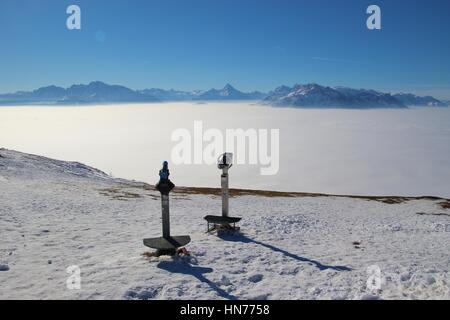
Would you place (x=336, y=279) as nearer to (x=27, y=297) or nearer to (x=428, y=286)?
(x=428, y=286)

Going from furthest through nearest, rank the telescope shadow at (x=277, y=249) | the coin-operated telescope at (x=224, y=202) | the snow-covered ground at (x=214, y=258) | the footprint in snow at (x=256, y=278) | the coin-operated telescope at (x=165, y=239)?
the coin-operated telescope at (x=224, y=202)
the telescope shadow at (x=277, y=249)
the coin-operated telescope at (x=165, y=239)
the footprint in snow at (x=256, y=278)
the snow-covered ground at (x=214, y=258)

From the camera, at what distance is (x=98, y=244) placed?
16.5 meters

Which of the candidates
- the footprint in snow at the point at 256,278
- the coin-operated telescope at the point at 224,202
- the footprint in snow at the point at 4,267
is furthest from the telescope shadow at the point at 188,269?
the footprint in snow at the point at 4,267

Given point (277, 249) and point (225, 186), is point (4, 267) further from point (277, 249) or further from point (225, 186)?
point (277, 249)

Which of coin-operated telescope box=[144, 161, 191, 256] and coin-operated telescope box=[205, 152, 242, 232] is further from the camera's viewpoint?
coin-operated telescope box=[205, 152, 242, 232]

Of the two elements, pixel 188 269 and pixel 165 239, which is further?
pixel 165 239

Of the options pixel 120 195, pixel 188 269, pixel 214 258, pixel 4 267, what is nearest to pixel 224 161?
pixel 214 258

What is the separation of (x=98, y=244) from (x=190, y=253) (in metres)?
4.39

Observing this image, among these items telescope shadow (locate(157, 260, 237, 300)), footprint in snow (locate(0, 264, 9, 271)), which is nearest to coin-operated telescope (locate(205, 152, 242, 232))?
telescope shadow (locate(157, 260, 237, 300))

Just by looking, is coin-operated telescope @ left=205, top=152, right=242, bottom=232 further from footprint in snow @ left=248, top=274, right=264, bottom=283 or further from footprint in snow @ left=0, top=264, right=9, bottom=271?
footprint in snow @ left=0, top=264, right=9, bottom=271

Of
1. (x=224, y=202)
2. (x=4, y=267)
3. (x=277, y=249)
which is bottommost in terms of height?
(x=277, y=249)

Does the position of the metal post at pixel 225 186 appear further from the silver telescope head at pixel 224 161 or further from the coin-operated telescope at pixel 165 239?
the coin-operated telescope at pixel 165 239
